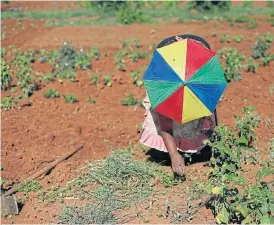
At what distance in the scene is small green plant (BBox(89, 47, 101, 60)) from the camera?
913 centimetres

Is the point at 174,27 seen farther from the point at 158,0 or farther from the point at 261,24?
the point at 158,0

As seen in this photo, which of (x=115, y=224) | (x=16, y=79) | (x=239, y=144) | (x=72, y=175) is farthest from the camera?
(x=16, y=79)

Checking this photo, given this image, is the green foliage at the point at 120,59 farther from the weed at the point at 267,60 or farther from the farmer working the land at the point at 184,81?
the farmer working the land at the point at 184,81

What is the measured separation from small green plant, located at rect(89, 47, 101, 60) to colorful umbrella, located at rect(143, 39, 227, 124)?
4466 mm

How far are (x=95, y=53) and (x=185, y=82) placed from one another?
16.0 feet

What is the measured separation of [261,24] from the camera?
1103 centimetres

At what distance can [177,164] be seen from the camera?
5.04 metres

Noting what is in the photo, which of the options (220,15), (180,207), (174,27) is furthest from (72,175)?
(220,15)

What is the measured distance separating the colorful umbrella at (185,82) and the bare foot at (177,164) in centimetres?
50

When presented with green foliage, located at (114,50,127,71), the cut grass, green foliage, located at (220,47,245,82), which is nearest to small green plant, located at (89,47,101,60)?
green foliage, located at (114,50,127,71)

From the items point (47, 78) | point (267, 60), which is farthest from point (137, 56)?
point (267, 60)

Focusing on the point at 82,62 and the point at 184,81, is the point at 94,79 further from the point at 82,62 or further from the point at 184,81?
the point at 184,81

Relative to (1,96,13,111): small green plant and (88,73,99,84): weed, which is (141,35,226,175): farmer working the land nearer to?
(1,96,13,111): small green plant

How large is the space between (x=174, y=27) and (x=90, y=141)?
5.60 m
